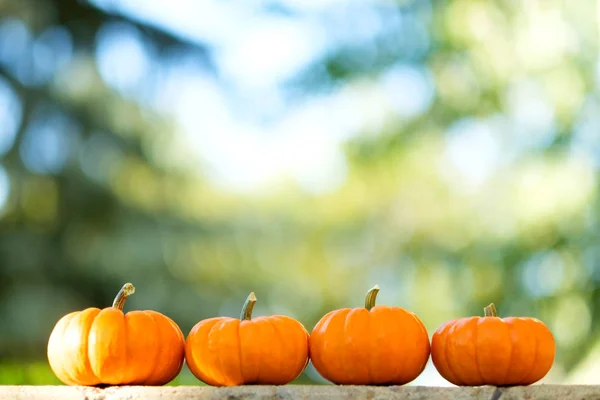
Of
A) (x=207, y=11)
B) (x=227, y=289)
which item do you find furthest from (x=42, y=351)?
(x=207, y=11)

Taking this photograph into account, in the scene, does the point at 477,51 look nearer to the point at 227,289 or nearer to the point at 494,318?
the point at 227,289

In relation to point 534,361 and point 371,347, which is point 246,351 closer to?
point 371,347

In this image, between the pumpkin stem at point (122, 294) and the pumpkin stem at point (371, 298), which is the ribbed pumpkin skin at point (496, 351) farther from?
the pumpkin stem at point (122, 294)

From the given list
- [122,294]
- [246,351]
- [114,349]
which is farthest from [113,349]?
[246,351]

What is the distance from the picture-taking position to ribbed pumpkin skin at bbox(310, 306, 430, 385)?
1.42 metres

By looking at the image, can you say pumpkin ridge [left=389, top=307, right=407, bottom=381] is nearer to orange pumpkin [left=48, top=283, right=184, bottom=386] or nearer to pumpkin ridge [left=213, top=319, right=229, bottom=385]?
pumpkin ridge [left=213, top=319, right=229, bottom=385]

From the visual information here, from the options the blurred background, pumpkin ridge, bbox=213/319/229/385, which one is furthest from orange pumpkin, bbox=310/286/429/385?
the blurred background

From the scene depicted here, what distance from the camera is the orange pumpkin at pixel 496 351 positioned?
142 cm

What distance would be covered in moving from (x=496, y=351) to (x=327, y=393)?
0.35 meters

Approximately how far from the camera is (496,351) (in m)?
1.42

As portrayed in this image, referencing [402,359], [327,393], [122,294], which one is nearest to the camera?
[327,393]

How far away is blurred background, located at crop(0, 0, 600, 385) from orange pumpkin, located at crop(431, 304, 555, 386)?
5.16 meters

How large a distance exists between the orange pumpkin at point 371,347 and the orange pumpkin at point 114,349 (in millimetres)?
323

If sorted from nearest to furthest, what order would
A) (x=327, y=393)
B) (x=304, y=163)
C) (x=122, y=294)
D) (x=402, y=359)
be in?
(x=327, y=393), (x=402, y=359), (x=122, y=294), (x=304, y=163)
